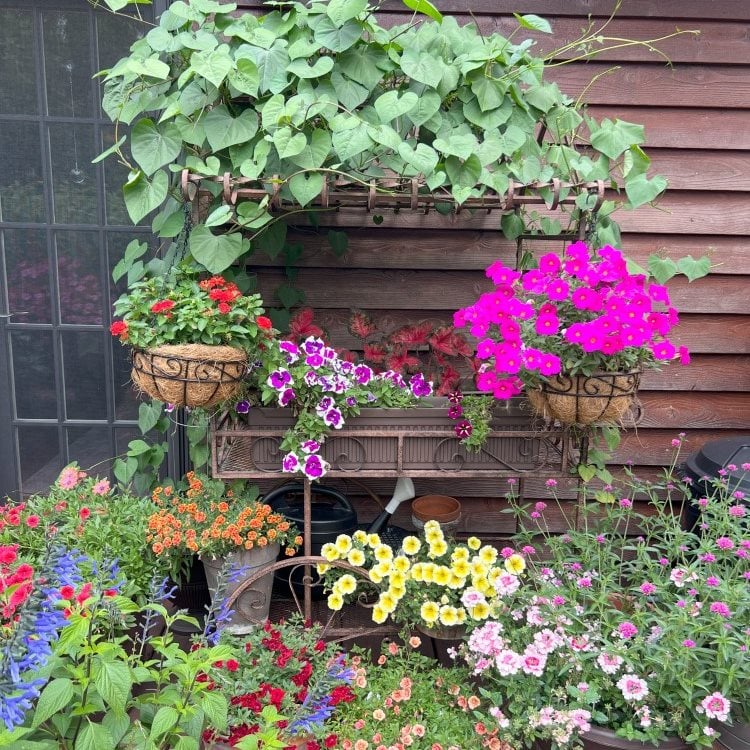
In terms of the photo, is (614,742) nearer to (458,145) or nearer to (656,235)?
(458,145)

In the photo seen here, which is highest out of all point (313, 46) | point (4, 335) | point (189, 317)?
point (313, 46)

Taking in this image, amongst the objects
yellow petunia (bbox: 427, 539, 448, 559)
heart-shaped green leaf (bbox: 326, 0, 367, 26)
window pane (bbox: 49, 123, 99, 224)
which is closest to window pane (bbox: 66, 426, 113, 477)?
window pane (bbox: 49, 123, 99, 224)

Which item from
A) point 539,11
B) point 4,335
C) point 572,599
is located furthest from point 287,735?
point 539,11

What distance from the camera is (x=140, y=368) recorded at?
176 cm

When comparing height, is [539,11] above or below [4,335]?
above

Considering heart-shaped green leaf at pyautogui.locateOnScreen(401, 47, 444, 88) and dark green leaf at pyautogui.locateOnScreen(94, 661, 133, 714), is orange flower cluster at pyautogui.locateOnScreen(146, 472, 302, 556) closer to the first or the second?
dark green leaf at pyautogui.locateOnScreen(94, 661, 133, 714)

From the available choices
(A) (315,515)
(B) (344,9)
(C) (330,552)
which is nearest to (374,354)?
(A) (315,515)

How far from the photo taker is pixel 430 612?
1.78 m

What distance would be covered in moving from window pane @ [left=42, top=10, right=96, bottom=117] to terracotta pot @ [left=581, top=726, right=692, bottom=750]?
96.8 inches

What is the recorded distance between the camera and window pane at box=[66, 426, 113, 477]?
2.61m

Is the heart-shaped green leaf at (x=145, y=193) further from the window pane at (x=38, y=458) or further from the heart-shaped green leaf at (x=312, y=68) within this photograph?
the window pane at (x=38, y=458)

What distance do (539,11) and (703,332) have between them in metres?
1.27

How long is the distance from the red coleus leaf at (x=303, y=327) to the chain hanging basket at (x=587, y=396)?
74cm

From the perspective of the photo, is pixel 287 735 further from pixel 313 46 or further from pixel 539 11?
pixel 539 11
